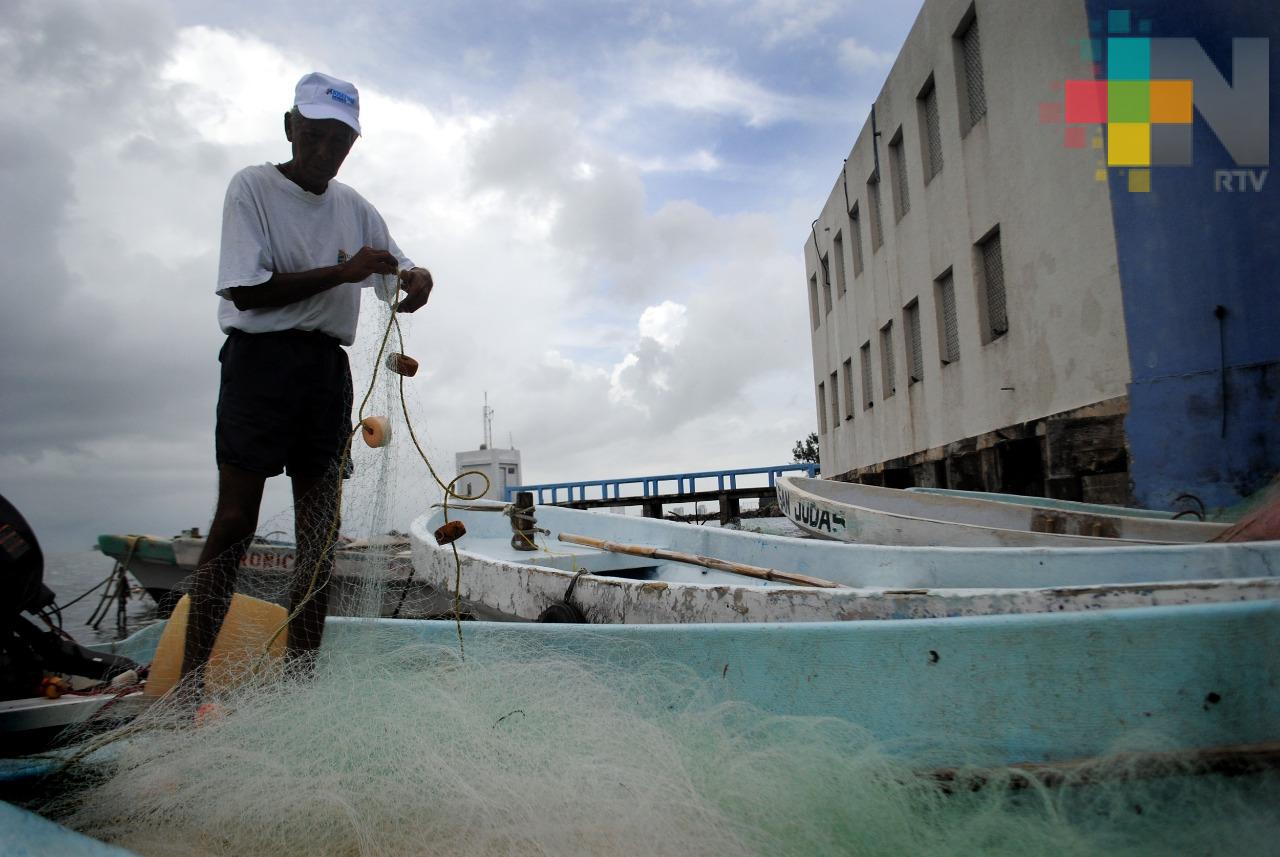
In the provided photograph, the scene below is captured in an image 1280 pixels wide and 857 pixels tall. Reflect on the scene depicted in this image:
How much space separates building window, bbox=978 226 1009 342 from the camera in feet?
33.4

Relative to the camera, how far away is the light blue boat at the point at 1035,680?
166 cm

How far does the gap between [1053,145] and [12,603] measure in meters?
9.44

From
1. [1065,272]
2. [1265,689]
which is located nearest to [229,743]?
[1265,689]

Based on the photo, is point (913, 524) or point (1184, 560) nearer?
point (1184, 560)

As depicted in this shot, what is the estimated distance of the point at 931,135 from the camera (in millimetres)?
12602

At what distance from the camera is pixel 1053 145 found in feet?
27.2

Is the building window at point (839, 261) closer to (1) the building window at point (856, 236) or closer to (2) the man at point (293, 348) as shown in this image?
(1) the building window at point (856, 236)

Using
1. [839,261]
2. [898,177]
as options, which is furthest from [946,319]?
[839,261]

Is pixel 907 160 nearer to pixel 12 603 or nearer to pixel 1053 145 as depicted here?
pixel 1053 145

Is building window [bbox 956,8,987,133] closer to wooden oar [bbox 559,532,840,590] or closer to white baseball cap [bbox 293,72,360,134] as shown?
wooden oar [bbox 559,532,840,590]

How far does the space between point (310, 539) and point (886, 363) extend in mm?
14973

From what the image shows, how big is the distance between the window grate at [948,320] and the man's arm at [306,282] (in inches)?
434

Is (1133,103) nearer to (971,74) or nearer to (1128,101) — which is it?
(1128,101)

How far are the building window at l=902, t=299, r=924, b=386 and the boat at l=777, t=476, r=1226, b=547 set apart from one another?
7064 mm
